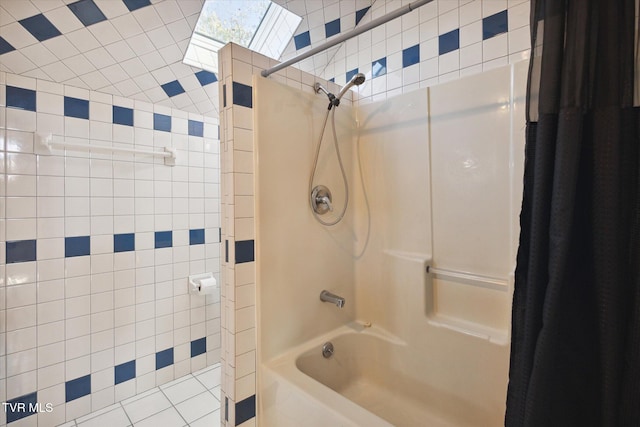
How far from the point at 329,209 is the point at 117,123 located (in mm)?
1601

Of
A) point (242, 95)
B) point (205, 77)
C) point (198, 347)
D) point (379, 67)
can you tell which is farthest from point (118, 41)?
point (198, 347)

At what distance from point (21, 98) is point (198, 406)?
85.4 inches

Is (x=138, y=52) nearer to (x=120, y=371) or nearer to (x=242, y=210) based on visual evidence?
(x=242, y=210)

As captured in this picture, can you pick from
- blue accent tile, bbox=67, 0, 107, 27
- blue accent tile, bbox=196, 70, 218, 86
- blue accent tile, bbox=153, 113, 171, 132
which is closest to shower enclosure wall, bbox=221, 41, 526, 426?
blue accent tile, bbox=67, 0, 107, 27

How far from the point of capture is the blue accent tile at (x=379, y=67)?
1803 millimetres

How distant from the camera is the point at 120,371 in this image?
2057 mm

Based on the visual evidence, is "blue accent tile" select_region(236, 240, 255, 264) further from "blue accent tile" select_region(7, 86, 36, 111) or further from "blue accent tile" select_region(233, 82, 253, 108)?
"blue accent tile" select_region(7, 86, 36, 111)

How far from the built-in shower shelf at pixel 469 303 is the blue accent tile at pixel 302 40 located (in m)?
1.65

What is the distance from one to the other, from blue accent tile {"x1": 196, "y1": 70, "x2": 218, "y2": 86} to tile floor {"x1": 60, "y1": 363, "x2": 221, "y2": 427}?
7.37 ft

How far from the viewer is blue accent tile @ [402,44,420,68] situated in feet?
5.44

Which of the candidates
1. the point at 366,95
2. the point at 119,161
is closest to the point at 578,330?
the point at 366,95

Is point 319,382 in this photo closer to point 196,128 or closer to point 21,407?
point 21,407

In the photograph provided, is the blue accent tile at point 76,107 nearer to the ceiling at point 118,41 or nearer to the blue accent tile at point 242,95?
the ceiling at point 118,41

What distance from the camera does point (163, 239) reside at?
225 centimetres
